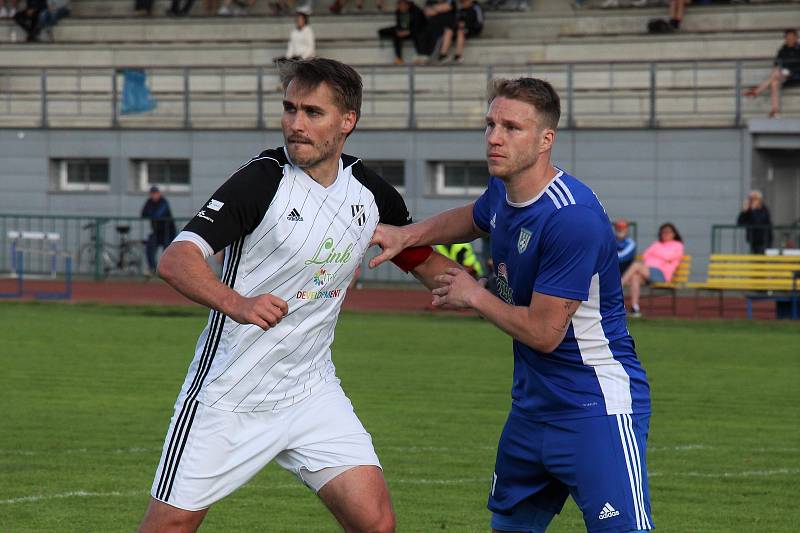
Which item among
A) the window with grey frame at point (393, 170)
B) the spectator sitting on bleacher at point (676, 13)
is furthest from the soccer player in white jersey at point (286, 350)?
the spectator sitting on bleacher at point (676, 13)

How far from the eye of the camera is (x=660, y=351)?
18625mm

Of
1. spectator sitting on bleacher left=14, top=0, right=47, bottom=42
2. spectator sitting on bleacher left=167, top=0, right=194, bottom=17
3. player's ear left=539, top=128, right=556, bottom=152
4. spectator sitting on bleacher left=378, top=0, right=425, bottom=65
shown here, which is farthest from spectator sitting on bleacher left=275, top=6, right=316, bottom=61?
player's ear left=539, top=128, right=556, bottom=152

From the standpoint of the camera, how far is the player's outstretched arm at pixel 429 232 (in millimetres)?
6477

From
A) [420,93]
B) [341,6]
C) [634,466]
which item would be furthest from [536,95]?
[341,6]

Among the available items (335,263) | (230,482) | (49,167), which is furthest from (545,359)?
(49,167)

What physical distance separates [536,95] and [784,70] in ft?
75.4

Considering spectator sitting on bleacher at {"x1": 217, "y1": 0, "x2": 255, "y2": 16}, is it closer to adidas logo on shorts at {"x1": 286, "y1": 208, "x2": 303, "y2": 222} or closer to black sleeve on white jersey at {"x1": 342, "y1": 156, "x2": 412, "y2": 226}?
black sleeve on white jersey at {"x1": 342, "y1": 156, "x2": 412, "y2": 226}

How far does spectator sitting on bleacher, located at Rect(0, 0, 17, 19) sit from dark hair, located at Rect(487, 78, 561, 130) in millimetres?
33701

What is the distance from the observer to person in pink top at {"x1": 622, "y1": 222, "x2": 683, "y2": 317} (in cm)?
2350

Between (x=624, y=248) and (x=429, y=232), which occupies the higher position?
(x=429, y=232)

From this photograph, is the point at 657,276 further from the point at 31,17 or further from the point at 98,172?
the point at 31,17

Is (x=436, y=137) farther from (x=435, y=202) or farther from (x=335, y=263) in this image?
(x=335, y=263)

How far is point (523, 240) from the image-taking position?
586 cm

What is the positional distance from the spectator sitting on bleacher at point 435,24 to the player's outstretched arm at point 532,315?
86.9 ft
